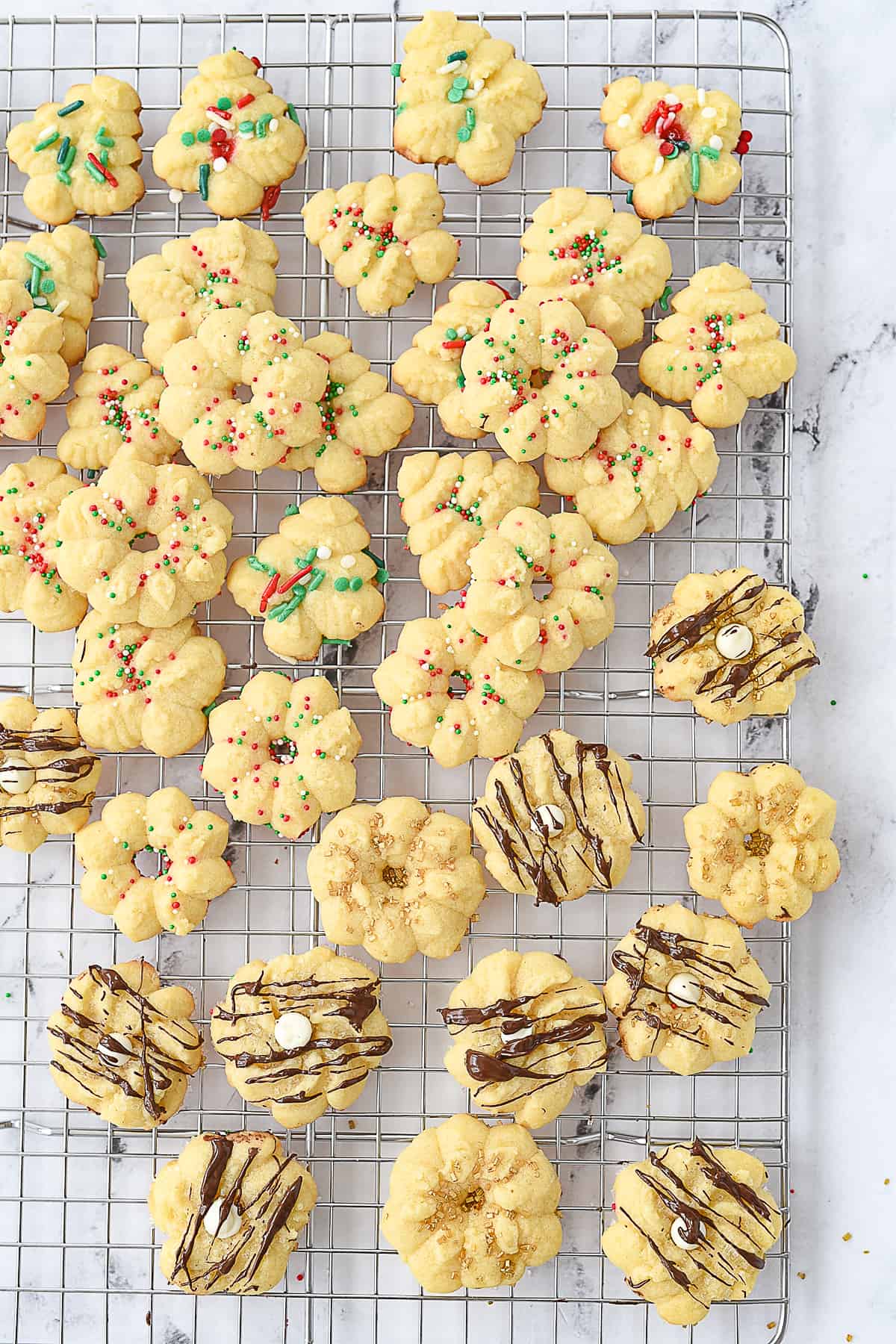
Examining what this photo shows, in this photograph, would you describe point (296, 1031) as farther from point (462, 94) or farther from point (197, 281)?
point (462, 94)

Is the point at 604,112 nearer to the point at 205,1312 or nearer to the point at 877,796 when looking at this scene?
the point at 877,796

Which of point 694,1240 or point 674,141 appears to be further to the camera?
point 674,141

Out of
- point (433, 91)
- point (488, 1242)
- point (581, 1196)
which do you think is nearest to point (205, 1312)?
point (488, 1242)

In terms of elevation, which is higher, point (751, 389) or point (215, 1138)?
point (751, 389)

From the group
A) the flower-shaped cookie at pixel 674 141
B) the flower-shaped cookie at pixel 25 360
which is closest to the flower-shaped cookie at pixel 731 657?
the flower-shaped cookie at pixel 674 141

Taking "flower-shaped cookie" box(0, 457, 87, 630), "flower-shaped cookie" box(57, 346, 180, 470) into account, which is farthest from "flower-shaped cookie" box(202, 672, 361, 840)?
"flower-shaped cookie" box(57, 346, 180, 470)

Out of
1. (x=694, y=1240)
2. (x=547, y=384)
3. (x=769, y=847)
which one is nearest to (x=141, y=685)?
(x=547, y=384)

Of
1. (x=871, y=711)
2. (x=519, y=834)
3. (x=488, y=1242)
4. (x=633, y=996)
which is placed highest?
(x=871, y=711)
